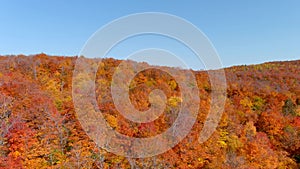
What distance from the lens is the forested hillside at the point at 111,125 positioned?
28.8 meters

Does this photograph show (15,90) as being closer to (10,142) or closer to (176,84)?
(10,142)

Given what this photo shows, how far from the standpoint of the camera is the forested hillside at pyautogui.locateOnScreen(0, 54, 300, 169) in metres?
28.8

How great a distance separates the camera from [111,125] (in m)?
36.3

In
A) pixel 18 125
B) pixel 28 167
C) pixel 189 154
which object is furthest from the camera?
pixel 189 154

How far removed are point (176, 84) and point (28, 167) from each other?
4306cm

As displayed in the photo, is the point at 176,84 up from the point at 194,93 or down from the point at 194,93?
up

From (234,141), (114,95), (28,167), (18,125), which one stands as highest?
(114,95)

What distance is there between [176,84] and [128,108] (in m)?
27.5

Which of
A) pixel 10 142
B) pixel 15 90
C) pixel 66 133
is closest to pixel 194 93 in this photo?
pixel 66 133

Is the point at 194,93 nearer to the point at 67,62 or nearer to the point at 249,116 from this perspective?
the point at 249,116

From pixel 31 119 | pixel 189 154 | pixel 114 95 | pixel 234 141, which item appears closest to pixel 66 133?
pixel 31 119

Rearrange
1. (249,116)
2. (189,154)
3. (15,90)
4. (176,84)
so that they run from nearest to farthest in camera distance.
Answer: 1. (189,154)
2. (15,90)
3. (249,116)
4. (176,84)

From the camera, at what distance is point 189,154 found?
33438 mm

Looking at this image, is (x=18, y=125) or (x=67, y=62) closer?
(x=18, y=125)
